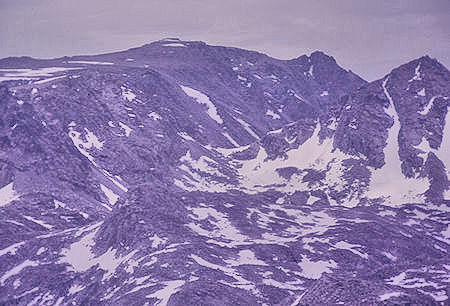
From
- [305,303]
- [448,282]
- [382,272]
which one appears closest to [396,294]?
[305,303]

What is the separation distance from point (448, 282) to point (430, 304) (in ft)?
73.1

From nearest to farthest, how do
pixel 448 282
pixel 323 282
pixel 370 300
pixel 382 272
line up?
1. pixel 370 300
2. pixel 323 282
3. pixel 448 282
4. pixel 382 272

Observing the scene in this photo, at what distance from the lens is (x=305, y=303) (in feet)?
510

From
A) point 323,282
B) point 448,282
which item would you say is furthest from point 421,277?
point 323,282

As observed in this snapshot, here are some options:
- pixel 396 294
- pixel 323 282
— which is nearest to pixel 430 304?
pixel 396 294

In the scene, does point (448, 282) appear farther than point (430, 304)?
Yes

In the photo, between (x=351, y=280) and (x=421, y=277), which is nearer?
(x=351, y=280)

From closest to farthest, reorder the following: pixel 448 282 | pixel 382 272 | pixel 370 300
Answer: pixel 370 300 → pixel 448 282 → pixel 382 272

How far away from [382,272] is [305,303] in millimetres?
44228

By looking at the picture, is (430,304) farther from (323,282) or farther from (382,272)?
(382,272)

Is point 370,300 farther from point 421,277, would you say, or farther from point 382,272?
point 382,272

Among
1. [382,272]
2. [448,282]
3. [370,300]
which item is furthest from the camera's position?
[382,272]

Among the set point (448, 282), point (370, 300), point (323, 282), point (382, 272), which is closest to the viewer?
point (370, 300)

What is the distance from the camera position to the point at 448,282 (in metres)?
169
